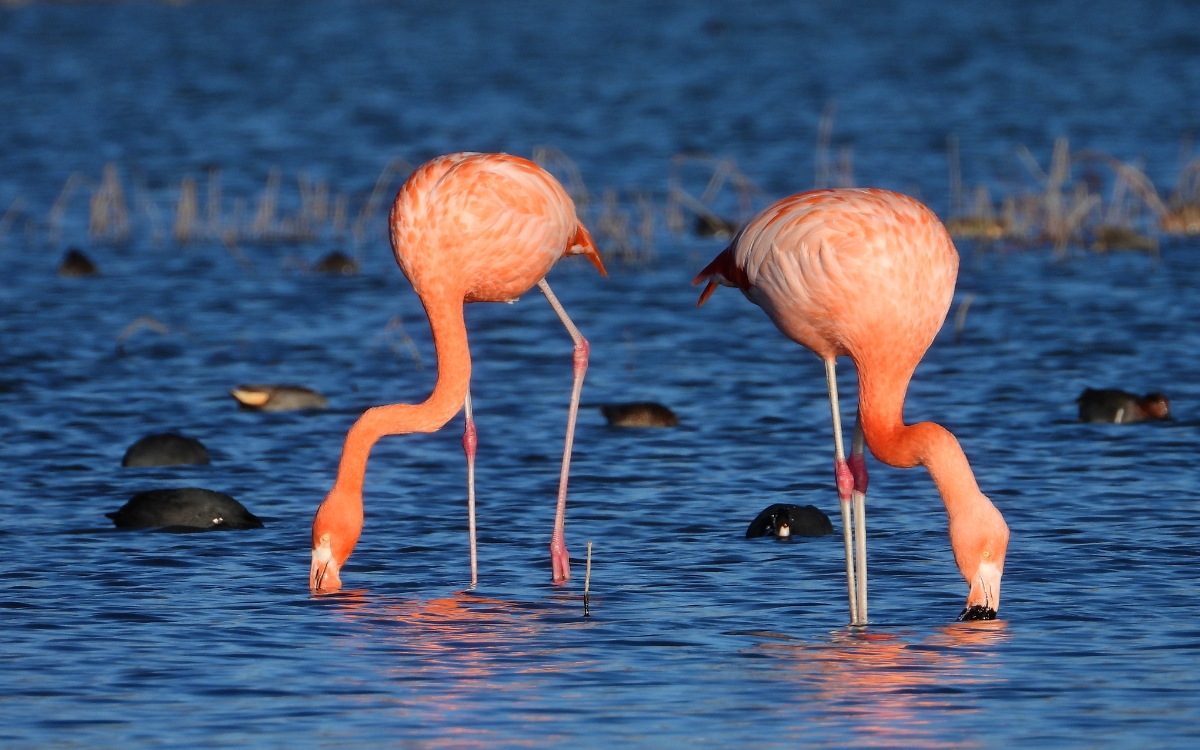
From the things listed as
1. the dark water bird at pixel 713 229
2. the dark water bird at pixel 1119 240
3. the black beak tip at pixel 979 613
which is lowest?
the black beak tip at pixel 979 613

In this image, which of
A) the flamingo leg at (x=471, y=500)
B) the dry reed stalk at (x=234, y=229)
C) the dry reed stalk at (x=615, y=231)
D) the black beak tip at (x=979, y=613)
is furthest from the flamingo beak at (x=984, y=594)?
the dry reed stalk at (x=234, y=229)

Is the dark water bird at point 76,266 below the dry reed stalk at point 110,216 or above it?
below

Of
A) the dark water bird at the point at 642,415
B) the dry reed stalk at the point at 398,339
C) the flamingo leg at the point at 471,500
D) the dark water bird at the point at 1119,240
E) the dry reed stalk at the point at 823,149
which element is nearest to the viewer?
the flamingo leg at the point at 471,500

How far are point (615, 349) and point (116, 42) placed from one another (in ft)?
123

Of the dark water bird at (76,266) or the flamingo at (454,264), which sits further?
the dark water bird at (76,266)

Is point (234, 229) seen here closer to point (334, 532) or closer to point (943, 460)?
point (334, 532)

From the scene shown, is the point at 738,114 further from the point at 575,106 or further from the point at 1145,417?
the point at 1145,417

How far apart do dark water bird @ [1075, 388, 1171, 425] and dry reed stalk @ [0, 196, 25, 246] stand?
1311cm

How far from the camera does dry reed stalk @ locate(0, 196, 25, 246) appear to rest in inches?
915

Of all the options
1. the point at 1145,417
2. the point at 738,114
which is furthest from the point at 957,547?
the point at 738,114

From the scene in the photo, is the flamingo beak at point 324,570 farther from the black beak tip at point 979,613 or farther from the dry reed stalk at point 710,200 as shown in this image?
the dry reed stalk at point 710,200

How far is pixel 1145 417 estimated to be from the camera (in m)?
13.7

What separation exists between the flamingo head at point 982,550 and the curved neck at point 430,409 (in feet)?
8.03

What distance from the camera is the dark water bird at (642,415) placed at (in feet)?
45.8
